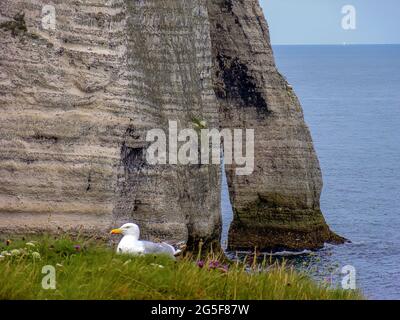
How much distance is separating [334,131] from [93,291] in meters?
94.4

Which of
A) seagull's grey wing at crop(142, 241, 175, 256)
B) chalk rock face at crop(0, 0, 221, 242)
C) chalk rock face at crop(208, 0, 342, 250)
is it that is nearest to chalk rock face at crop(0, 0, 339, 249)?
chalk rock face at crop(0, 0, 221, 242)

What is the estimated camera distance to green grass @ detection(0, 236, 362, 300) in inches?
746

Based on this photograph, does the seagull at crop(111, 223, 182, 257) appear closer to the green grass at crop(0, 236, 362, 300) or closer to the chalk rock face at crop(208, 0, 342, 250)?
the green grass at crop(0, 236, 362, 300)

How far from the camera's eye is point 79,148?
34438 mm

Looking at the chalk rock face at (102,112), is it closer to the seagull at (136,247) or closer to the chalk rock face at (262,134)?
the seagull at (136,247)

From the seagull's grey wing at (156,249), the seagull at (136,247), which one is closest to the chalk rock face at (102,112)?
the seagull at (136,247)

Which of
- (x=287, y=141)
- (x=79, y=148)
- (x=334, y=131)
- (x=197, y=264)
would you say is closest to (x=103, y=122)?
(x=79, y=148)

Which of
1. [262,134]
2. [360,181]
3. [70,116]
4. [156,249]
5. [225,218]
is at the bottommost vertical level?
[225,218]

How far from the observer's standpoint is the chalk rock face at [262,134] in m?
53.1

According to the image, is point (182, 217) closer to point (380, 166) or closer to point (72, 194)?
point (72, 194)

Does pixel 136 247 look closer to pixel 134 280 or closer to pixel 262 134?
pixel 134 280

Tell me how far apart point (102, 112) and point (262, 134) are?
19242 mm

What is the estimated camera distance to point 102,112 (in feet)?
115

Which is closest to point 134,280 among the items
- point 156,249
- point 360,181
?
point 156,249
